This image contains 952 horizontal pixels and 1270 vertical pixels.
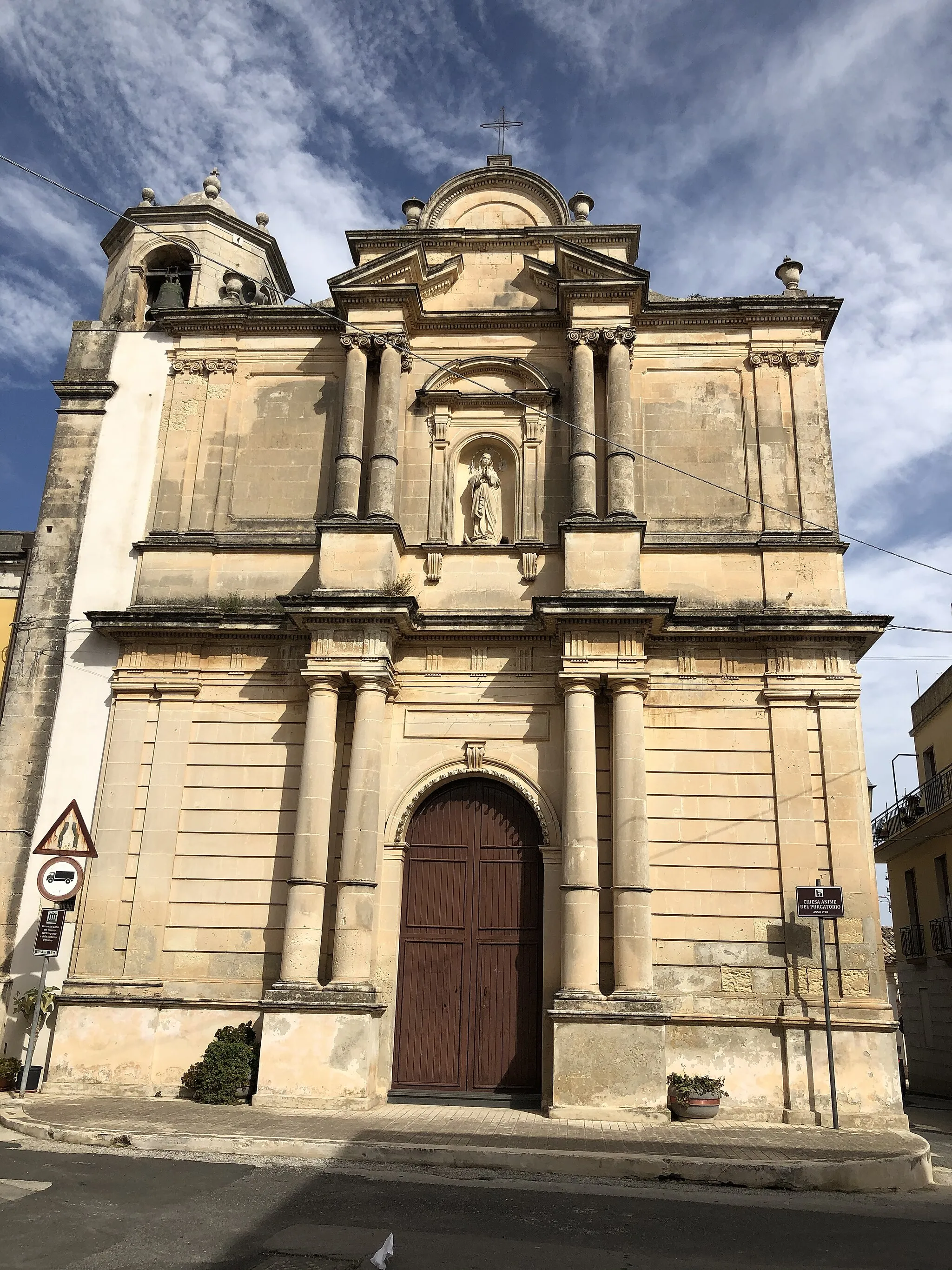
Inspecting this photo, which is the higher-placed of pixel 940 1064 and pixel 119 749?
pixel 119 749

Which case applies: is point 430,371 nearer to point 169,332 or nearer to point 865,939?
point 169,332

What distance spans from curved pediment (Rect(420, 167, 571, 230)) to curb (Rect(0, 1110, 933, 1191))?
1471 cm

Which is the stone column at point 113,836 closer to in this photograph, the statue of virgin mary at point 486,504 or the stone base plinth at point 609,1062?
the statue of virgin mary at point 486,504

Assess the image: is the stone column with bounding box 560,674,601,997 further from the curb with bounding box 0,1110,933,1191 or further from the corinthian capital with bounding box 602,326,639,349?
the corinthian capital with bounding box 602,326,639,349

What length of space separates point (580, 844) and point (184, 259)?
13.4 m

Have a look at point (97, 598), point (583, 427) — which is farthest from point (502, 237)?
point (97, 598)

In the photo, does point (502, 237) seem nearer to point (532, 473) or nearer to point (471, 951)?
point (532, 473)

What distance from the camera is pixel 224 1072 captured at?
13.2 metres

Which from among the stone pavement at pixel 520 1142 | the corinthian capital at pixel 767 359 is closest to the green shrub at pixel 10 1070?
the stone pavement at pixel 520 1142

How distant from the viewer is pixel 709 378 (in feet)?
56.6

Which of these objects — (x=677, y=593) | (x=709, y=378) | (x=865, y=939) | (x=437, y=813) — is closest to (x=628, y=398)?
(x=709, y=378)

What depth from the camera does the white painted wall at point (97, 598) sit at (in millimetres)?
14859

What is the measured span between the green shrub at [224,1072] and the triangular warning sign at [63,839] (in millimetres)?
2994

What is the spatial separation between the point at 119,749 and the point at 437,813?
4886 millimetres
